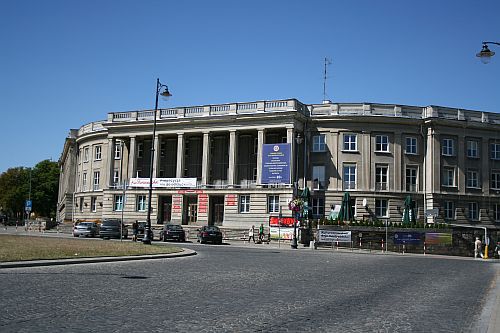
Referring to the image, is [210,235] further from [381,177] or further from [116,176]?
[116,176]

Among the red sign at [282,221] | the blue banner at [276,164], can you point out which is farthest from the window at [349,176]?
the red sign at [282,221]

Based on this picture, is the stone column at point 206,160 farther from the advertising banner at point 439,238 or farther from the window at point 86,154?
the advertising banner at point 439,238

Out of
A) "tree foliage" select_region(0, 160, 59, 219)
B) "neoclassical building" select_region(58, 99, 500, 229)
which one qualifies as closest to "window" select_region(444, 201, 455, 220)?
"neoclassical building" select_region(58, 99, 500, 229)

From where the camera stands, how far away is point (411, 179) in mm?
56812

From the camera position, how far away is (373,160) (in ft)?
185

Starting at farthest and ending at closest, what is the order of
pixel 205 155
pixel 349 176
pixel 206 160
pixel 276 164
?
pixel 205 155
pixel 206 160
pixel 349 176
pixel 276 164

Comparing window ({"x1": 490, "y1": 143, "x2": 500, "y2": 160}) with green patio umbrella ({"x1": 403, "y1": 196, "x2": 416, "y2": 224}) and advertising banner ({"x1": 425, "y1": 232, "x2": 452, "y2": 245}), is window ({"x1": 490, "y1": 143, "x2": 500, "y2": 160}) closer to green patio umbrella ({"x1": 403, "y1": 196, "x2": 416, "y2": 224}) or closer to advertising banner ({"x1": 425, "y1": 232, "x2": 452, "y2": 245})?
green patio umbrella ({"x1": 403, "y1": 196, "x2": 416, "y2": 224})

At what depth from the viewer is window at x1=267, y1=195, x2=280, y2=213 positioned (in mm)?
54188

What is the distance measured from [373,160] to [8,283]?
47.6m

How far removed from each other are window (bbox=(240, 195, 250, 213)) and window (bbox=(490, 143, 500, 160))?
1055 inches

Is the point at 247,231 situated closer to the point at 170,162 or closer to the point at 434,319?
the point at 170,162

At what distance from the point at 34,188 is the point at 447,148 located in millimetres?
78870

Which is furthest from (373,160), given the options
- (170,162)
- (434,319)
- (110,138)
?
(434,319)

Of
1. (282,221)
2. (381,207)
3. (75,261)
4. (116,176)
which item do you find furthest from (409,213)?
(75,261)
